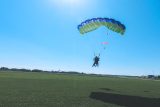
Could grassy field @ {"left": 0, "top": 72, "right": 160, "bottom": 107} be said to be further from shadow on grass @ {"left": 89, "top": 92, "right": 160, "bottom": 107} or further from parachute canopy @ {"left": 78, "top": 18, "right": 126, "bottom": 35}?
parachute canopy @ {"left": 78, "top": 18, "right": 126, "bottom": 35}

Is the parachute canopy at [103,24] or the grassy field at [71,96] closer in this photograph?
the grassy field at [71,96]

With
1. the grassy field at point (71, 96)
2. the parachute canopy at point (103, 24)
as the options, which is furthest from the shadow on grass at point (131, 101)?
the parachute canopy at point (103, 24)

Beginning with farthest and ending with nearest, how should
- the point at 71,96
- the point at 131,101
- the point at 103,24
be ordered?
the point at 103,24 → the point at 71,96 → the point at 131,101

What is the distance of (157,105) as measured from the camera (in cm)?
2477

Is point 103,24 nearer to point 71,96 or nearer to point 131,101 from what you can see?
point 71,96

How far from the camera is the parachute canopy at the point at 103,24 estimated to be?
31688mm

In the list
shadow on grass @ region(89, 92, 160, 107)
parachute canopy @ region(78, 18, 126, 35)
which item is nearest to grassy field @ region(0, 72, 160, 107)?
shadow on grass @ region(89, 92, 160, 107)

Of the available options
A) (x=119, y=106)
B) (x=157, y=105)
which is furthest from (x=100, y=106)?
(x=157, y=105)

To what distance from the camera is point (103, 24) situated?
3181cm

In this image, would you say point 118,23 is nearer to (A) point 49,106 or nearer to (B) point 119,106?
(B) point 119,106

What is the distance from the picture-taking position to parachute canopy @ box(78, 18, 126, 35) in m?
31.7

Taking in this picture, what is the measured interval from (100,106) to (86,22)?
461 inches

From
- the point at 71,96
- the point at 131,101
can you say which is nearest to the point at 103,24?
the point at 71,96

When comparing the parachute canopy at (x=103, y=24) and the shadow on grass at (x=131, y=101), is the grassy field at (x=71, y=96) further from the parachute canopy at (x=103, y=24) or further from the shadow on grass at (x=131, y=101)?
the parachute canopy at (x=103, y=24)
